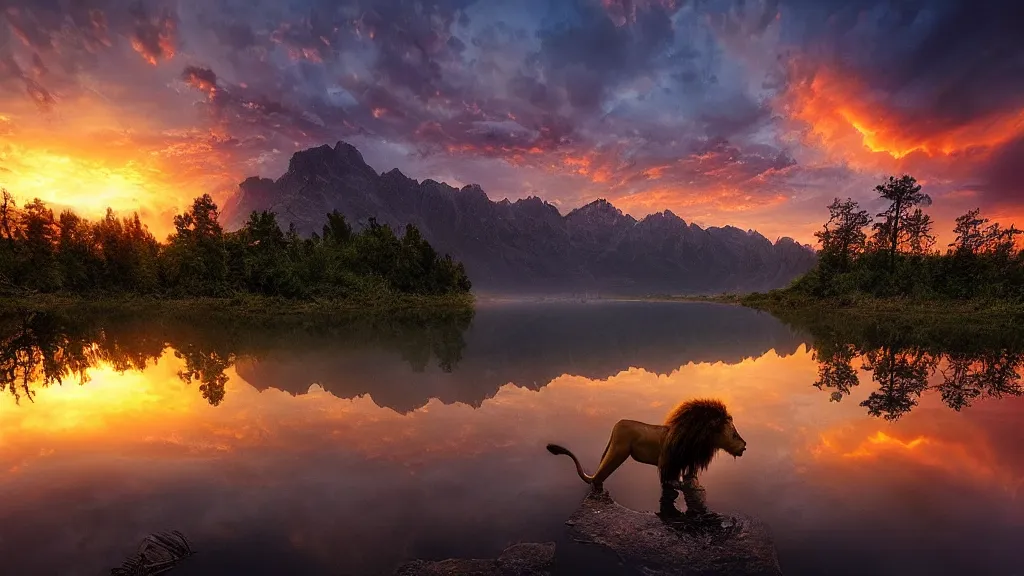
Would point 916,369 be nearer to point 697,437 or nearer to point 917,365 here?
point 917,365

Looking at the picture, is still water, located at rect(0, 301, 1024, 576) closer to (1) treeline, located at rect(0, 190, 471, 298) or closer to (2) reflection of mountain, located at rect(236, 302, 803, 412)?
(2) reflection of mountain, located at rect(236, 302, 803, 412)

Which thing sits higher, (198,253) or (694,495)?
(198,253)

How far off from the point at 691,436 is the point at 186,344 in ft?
82.4

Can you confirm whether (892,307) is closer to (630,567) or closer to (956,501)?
(956,501)

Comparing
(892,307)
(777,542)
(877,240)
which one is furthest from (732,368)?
(877,240)

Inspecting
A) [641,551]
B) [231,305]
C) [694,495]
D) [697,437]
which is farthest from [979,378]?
[231,305]

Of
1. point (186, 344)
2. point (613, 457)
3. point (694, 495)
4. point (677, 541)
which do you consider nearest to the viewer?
point (677, 541)

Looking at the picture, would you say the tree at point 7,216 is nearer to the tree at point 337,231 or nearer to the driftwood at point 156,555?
the tree at point 337,231

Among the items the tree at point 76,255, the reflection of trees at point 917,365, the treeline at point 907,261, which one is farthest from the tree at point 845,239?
the tree at point 76,255

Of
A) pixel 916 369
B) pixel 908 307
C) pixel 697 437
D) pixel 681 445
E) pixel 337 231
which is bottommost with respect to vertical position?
pixel 916 369

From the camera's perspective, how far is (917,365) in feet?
54.2

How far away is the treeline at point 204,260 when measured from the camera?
55.7m

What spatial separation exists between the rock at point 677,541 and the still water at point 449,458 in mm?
270

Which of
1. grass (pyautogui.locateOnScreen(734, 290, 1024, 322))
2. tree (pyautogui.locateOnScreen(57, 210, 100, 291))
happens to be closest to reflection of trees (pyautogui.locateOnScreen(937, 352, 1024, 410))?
grass (pyautogui.locateOnScreen(734, 290, 1024, 322))
